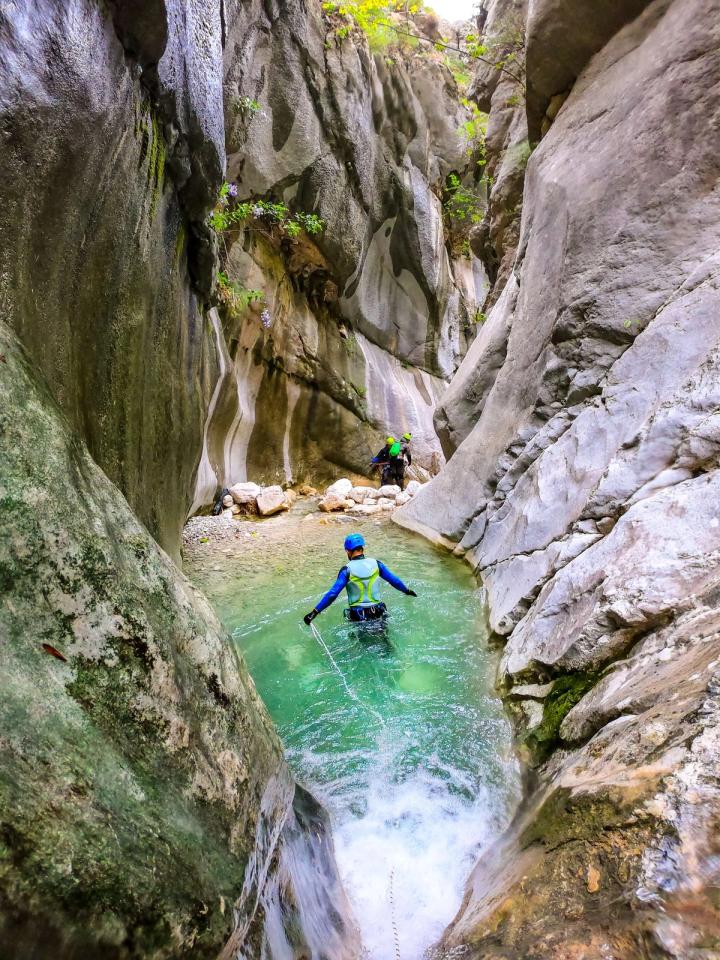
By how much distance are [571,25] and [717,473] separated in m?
7.42

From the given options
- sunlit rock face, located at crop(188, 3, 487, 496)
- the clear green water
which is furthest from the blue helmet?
sunlit rock face, located at crop(188, 3, 487, 496)

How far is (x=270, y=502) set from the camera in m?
11.2

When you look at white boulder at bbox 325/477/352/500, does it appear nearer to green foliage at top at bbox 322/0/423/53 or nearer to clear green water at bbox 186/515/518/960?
clear green water at bbox 186/515/518/960

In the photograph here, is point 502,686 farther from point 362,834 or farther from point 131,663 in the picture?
point 131,663

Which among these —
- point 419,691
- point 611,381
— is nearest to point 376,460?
point 611,381

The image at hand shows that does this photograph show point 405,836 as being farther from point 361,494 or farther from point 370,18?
point 370,18

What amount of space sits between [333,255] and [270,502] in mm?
7990

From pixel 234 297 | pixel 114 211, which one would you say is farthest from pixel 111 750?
pixel 234 297

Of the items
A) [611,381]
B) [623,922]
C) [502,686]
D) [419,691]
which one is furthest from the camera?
[611,381]

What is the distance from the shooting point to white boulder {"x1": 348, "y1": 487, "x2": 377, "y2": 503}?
1255 centimetres

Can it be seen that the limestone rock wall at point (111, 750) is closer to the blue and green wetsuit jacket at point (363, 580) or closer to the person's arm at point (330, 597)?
the person's arm at point (330, 597)

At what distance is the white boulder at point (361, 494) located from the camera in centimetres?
1255

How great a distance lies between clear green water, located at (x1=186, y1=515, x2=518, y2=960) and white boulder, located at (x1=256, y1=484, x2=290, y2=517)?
12.7 feet

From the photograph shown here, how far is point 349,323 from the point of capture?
1662 cm
